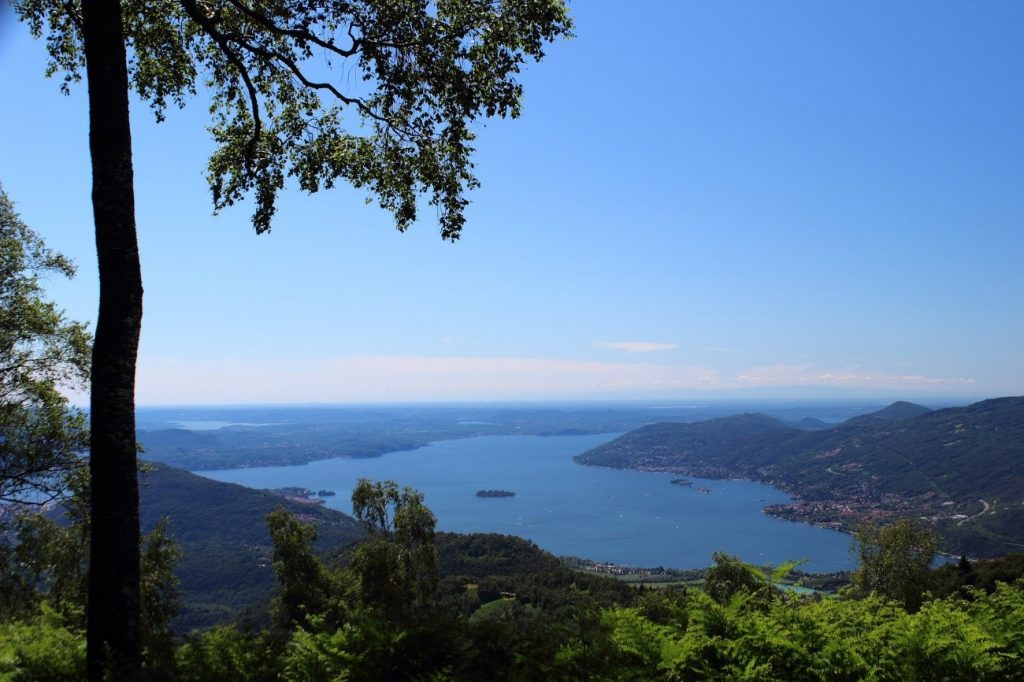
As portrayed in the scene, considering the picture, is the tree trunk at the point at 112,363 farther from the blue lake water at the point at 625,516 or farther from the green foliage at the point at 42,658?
the blue lake water at the point at 625,516

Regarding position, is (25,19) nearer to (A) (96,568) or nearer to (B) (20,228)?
(B) (20,228)

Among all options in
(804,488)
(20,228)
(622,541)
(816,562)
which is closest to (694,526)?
Result: (622,541)

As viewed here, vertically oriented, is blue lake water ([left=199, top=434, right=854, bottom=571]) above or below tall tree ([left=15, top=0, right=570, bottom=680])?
below

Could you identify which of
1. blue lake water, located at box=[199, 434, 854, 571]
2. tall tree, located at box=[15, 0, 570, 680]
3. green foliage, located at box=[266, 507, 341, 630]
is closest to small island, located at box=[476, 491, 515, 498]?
blue lake water, located at box=[199, 434, 854, 571]

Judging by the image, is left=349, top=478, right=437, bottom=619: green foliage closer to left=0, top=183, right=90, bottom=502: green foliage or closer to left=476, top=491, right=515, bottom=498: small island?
left=0, top=183, right=90, bottom=502: green foliage

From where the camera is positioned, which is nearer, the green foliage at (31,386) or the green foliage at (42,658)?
the green foliage at (42,658)

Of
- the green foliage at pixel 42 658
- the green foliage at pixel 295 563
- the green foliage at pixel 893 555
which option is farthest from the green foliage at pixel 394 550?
the green foliage at pixel 893 555

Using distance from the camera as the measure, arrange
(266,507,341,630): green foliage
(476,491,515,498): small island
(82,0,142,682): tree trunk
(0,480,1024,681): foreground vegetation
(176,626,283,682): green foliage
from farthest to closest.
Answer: (476,491,515,498): small island < (266,507,341,630): green foliage < (82,0,142,682): tree trunk < (176,626,283,682): green foliage < (0,480,1024,681): foreground vegetation
